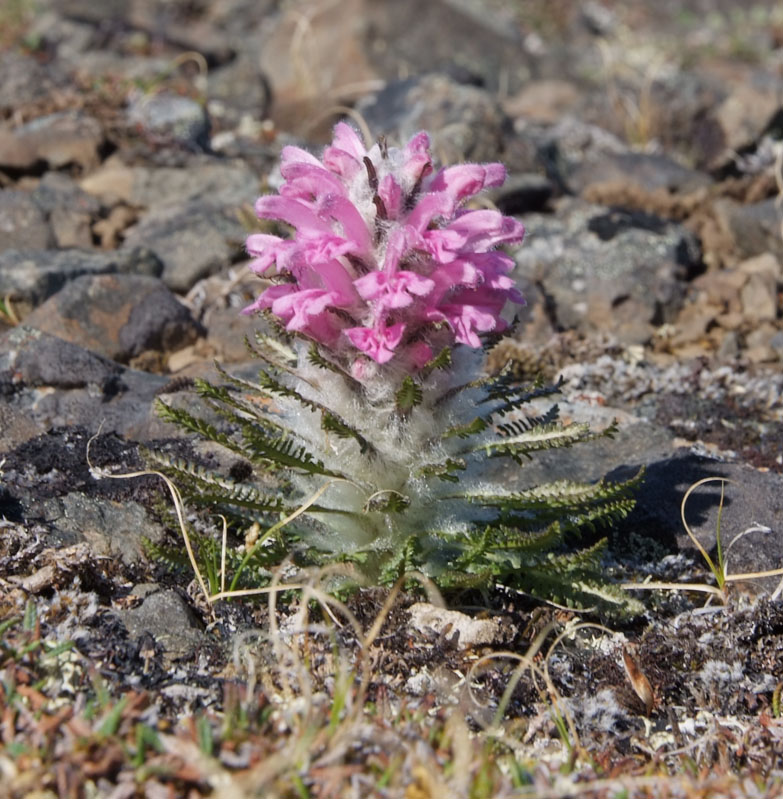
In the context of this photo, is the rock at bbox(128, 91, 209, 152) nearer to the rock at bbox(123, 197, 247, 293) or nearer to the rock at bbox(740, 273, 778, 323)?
the rock at bbox(123, 197, 247, 293)

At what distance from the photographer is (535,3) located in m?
14.4

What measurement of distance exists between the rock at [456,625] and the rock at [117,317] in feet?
8.43

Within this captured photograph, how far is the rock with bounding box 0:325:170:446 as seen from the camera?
14.1 feet

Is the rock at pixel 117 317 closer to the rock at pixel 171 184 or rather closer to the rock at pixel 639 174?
the rock at pixel 171 184

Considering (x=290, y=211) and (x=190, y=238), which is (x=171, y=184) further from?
(x=290, y=211)

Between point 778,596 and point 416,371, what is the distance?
1.62 meters

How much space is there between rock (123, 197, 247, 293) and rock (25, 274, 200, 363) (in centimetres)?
60

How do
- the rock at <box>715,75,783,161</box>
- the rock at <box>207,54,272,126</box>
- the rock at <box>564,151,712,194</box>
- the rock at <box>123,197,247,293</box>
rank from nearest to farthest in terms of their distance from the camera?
1. the rock at <box>123,197,247,293</box>
2. the rock at <box>564,151,712,194</box>
3. the rock at <box>715,75,783,161</box>
4. the rock at <box>207,54,272,126</box>

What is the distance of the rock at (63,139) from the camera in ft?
23.7

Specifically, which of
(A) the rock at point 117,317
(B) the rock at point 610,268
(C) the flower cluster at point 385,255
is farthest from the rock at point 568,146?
(C) the flower cluster at point 385,255

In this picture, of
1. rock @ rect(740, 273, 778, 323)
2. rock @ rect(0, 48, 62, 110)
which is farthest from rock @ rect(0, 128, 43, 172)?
rock @ rect(740, 273, 778, 323)

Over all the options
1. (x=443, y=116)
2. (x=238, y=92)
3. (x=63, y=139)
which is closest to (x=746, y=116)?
(x=443, y=116)

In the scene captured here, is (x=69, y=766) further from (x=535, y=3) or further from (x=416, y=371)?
(x=535, y=3)

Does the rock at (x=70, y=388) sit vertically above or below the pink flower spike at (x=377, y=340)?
below
